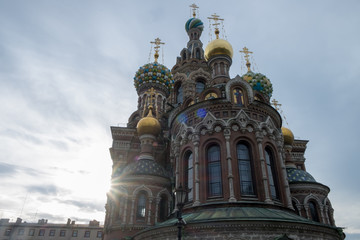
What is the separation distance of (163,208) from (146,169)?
231cm

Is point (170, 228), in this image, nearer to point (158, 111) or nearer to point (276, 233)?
point (276, 233)

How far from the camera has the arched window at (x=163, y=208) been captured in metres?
15.6

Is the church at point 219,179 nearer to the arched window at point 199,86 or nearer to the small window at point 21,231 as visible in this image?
the arched window at point 199,86

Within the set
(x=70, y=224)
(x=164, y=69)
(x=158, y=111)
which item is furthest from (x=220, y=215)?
(x=70, y=224)

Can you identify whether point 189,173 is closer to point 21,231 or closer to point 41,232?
point 41,232

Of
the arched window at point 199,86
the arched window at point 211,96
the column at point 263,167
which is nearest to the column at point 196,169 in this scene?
the arched window at point 211,96

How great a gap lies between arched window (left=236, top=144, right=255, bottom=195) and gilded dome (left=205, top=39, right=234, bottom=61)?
7.97 metres

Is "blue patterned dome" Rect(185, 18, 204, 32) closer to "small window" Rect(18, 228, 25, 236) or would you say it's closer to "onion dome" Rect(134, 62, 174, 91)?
"onion dome" Rect(134, 62, 174, 91)

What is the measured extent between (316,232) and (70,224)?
4190cm

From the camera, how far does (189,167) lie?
44.5ft

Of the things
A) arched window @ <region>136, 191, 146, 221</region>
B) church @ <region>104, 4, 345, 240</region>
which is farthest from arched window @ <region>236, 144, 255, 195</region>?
arched window @ <region>136, 191, 146, 221</region>

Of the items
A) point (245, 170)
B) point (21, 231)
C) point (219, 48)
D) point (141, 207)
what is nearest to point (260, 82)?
point (219, 48)

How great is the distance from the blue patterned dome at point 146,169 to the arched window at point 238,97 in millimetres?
6047

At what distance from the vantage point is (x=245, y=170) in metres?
12.5
